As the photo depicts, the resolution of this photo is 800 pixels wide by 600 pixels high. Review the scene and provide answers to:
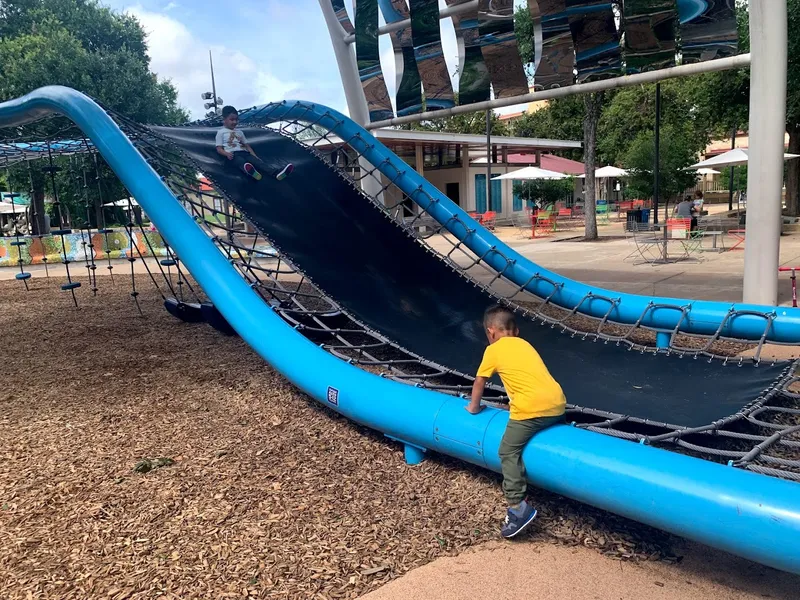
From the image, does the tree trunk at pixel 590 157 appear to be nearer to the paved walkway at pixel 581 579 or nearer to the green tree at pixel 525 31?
the green tree at pixel 525 31

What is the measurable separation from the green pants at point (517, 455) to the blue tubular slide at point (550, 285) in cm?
304

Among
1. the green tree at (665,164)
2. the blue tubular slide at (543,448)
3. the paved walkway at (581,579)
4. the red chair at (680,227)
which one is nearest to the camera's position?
the blue tubular slide at (543,448)

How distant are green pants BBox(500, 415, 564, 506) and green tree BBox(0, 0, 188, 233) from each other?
21.3m

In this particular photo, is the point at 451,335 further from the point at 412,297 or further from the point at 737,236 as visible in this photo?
the point at 737,236

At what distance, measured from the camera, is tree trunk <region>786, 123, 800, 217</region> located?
2012 cm

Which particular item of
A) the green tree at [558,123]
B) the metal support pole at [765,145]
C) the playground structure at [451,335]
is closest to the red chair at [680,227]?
the playground structure at [451,335]

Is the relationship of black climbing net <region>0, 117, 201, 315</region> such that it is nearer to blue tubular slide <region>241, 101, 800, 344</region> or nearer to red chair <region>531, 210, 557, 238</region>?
blue tubular slide <region>241, 101, 800, 344</region>

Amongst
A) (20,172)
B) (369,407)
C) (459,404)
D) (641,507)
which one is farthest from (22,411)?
(20,172)

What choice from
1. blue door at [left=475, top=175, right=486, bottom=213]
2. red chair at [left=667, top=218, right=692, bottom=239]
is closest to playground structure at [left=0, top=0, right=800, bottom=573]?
red chair at [left=667, top=218, right=692, bottom=239]

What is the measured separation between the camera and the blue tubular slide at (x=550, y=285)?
5379mm

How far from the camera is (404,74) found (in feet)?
31.7

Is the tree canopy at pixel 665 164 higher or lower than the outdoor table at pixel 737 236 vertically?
higher

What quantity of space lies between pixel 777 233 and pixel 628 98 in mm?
32855

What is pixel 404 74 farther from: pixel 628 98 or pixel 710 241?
pixel 628 98
